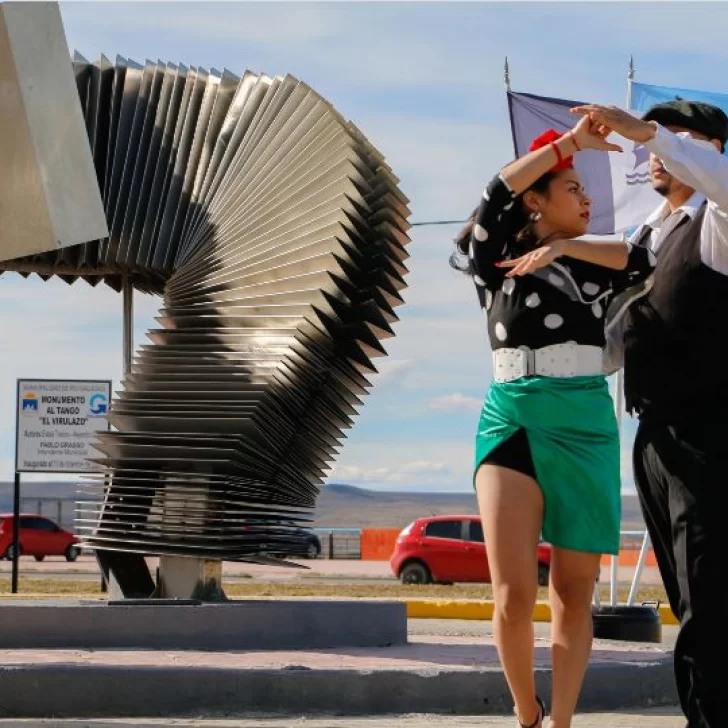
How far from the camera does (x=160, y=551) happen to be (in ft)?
31.9

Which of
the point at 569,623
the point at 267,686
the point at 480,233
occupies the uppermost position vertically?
the point at 480,233

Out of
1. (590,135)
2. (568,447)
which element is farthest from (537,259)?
(568,447)

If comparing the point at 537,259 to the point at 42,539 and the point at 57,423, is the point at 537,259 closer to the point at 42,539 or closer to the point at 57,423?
the point at 57,423

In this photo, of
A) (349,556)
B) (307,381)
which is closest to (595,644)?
(307,381)

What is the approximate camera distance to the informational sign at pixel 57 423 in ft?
69.4

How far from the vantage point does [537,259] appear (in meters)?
5.57

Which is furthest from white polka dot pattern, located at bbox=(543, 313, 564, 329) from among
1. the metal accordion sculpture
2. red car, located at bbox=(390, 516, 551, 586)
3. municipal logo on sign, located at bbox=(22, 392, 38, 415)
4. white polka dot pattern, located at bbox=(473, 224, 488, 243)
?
red car, located at bbox=(390, 516, 551, 586)

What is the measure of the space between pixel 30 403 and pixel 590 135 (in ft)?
54.4

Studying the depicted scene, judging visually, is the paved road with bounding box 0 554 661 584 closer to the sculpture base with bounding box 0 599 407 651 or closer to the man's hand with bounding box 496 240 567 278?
the sculpture base with bounding box 0 599 407 651

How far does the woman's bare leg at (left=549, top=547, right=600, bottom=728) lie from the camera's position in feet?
18.6

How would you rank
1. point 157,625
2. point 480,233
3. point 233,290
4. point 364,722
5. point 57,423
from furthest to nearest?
point 57,423 → point 233,290 → point 157,625 → point 364,722 → point 480,233

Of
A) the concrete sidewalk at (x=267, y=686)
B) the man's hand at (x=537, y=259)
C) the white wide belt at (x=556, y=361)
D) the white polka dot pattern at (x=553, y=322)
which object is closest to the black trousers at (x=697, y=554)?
the white wide belt at (x=556, y=361)

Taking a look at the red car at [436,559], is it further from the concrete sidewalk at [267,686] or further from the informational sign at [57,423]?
the concrete sidewalk at [267,686]

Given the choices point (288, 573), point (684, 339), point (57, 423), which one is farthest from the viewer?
point (288, 573)
